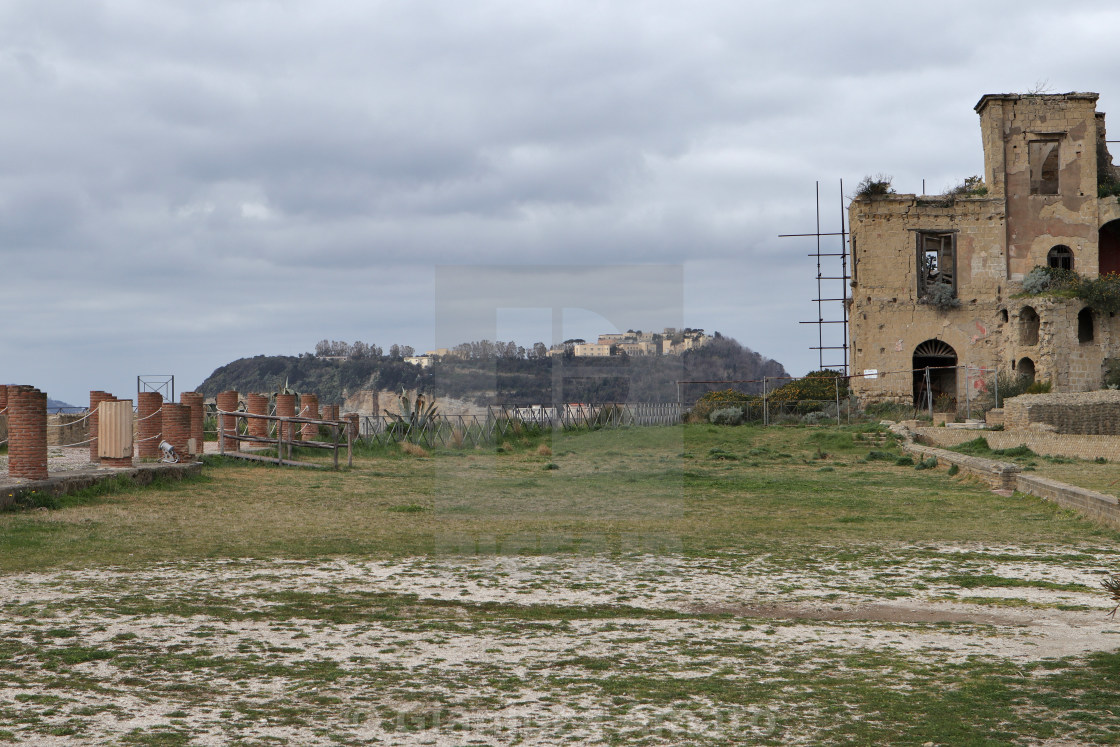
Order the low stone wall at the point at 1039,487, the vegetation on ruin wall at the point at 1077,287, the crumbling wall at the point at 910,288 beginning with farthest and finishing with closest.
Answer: the crumbling wall at the point at 910,288 → the vegetation on ruin wall at the point at 1077,287 → the low stone wall at the point at 1039,487

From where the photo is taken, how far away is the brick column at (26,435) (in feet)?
40.4

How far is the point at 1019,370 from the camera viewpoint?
32.7m

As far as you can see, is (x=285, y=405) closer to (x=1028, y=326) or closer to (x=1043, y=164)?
(x=1028, y=326)

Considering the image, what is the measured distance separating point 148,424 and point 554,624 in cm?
1309

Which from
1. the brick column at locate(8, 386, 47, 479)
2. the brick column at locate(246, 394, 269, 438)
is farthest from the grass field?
the brick column at locate(246, 394, 269, 438)

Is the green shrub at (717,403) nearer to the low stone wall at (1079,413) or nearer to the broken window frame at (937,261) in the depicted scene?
the broken window frame at (937,261)

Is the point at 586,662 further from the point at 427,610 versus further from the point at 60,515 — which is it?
the point at 60,515

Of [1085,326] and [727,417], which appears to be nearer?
[1085,326]

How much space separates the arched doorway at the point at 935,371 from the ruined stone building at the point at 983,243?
5 centimetres

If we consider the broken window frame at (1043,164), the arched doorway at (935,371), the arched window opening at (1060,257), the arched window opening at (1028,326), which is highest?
the broken window frame at (1043,164)

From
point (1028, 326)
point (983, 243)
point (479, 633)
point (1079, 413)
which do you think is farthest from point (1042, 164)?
point (479, 633)

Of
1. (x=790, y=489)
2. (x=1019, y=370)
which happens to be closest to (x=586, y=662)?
(x=790, y=489)

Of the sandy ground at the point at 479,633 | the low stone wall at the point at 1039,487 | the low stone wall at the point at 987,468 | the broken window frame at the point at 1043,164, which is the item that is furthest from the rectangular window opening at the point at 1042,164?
the sandy ground at the point at 479,633

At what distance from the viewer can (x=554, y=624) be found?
6.23 m
